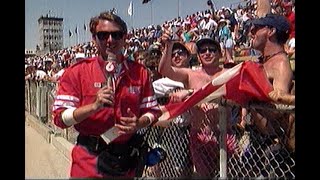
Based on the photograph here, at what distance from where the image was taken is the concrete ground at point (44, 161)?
5188 millimetres

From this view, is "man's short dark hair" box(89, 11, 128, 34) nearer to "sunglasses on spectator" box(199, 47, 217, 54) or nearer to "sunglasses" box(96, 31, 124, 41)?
"sunglasses" box(96, 31, 124, 41)

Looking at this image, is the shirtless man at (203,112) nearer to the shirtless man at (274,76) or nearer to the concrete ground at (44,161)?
the shirtless man at (274,76)

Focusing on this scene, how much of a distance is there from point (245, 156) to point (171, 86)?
1091 millimetres

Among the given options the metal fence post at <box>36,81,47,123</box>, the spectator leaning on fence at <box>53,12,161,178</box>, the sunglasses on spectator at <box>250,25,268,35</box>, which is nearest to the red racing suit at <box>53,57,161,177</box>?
the spectator leaning on fence at <box>53,12,161,178</box>

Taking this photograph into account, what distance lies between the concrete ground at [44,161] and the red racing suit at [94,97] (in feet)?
6.18

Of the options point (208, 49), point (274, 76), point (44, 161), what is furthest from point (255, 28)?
point (44, 161)

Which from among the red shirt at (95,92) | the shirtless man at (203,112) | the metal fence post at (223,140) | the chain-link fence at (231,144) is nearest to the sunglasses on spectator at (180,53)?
the shirtless man at (203,112)

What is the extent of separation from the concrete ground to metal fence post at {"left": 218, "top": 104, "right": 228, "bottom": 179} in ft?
6.92

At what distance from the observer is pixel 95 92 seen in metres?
2.62

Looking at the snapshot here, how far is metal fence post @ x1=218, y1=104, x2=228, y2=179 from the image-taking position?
2947mm

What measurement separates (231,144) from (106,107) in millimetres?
956

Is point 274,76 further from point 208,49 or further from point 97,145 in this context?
point 97,145
